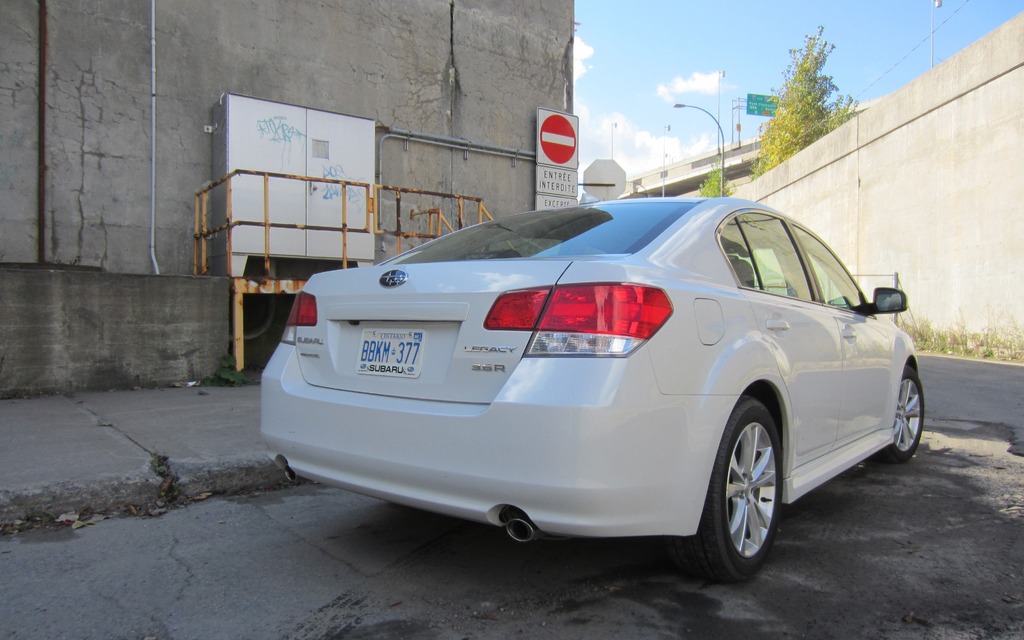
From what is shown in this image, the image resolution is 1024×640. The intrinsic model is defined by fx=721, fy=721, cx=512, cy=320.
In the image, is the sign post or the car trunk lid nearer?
the car trunk lid

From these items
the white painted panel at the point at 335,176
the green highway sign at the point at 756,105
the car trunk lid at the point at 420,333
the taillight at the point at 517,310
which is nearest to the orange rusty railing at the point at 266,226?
the white painted panel at the point at 335,176

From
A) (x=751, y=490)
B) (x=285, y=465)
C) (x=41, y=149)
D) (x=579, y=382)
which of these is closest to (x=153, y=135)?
(x=41, y=149)

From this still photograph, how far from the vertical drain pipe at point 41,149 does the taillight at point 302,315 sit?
6657 mm

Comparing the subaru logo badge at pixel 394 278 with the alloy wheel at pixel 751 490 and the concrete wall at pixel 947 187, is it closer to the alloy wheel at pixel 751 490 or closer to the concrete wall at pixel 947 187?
the alloy wheel at pixel 751 490

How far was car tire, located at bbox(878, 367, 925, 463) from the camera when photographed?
4.79 m

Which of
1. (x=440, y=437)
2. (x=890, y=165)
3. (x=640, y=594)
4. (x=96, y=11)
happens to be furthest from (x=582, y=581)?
(x=890, y=165)

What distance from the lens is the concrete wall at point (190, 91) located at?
8258 mm

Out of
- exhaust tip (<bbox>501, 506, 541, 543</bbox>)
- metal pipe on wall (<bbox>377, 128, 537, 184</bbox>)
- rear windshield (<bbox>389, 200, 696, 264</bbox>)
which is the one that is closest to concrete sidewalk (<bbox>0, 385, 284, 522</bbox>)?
rear windshield (<bbox>389, 200, 696, 264</bbox>)

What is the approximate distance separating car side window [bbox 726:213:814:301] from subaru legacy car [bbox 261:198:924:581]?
0.03m

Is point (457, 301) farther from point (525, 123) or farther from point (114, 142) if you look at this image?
point (525, 123)

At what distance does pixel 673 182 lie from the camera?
65.8 meters

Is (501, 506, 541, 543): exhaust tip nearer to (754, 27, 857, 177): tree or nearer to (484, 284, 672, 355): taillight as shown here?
(484, 284, 672, 355): taillight

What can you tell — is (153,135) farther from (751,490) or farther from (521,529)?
(751,490)

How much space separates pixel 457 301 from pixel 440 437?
1.60ft
